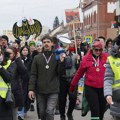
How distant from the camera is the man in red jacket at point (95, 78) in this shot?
7.48 metres

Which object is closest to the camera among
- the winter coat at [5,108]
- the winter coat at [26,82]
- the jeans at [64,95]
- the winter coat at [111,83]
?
the winter coat at [111,83]

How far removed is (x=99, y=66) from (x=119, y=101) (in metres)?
2.52

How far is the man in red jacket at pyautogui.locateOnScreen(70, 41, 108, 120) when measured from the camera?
24.5ft

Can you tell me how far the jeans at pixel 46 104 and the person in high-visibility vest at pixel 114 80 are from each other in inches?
93.8

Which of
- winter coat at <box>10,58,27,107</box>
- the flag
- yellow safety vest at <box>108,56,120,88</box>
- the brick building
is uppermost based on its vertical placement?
the flag

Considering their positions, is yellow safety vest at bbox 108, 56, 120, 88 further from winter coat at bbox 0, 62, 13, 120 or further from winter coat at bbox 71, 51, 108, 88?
winter coat at bbox 71, 51, 108, 88

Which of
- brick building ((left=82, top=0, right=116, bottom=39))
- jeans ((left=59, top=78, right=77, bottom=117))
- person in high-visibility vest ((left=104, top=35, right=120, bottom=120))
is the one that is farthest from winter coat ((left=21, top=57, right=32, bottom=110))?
brick building ((left=82, top=0, right=116, bottom=39))

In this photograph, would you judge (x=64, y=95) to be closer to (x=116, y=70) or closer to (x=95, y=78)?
(x=95, y=78)

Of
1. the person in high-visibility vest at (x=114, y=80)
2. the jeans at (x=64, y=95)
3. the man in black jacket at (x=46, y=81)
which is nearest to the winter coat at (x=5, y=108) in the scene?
→ the man in black jacket at (x=46, y=81)

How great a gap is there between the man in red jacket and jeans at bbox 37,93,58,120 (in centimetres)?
56

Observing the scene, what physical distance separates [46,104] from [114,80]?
8.56 feet

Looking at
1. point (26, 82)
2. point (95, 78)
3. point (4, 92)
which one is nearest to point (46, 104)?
point (95, 78)

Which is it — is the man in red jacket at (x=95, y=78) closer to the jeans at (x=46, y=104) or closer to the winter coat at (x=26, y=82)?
the jeans at (x=46, y=104)

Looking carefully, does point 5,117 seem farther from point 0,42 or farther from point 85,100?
point 0,42
